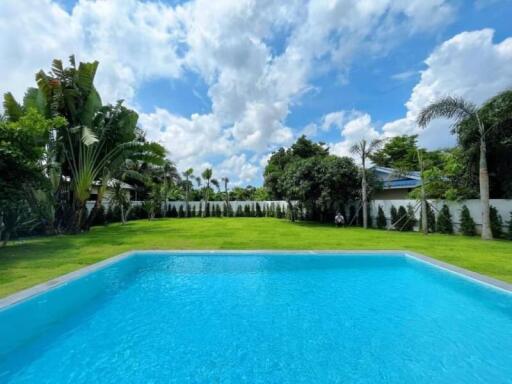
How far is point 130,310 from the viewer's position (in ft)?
16.6

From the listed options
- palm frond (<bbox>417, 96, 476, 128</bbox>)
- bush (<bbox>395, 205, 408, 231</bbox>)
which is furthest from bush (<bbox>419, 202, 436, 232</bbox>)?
palm frond (<bbox>417, 96, 476, 128</bbox>)

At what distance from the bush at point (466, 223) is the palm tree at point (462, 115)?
4.13 feet

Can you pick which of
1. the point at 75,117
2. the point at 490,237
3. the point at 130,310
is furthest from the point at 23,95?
the point at 490,237

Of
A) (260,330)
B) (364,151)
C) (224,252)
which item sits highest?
(364,151)

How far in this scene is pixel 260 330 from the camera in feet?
13.9

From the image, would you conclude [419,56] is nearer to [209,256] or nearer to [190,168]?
[209,256]

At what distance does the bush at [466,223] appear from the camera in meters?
13.4

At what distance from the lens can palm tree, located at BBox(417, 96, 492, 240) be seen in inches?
469

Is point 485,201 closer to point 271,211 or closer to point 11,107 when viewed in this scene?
point 271,211

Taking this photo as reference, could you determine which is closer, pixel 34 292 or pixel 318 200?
pixel 34 292

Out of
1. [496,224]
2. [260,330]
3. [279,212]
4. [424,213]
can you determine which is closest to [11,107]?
[260,330]

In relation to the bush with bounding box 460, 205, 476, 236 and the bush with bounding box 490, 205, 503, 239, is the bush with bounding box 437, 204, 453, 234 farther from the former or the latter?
the bush with bounding box 490, 205, 503, 239

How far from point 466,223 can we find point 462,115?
5651mm

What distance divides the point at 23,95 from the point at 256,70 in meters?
12.3
